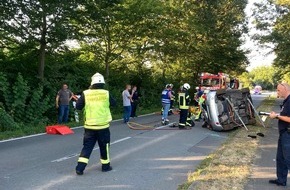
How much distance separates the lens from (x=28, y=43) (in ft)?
54.3

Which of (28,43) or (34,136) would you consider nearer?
(34,136)

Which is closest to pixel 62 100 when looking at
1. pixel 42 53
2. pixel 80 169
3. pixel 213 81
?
pixel 42 53

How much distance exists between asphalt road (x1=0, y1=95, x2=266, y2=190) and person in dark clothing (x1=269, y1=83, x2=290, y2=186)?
1.70 m

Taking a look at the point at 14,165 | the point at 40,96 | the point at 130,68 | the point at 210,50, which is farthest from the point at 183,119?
the point at 210,50

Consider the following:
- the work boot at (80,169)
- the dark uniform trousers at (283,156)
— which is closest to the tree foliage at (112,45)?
the work boot at (80,169)

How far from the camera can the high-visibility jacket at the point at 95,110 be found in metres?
7.25

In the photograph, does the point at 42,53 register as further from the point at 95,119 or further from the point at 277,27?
the point at 277,27

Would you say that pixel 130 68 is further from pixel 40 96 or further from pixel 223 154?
pixel 223 154

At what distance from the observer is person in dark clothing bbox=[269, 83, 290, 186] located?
628 cm

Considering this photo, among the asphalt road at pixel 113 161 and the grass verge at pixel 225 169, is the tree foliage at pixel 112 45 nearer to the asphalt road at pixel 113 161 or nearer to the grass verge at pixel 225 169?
the asphalt road at pixel 113 161

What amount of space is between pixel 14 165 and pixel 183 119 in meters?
8.47

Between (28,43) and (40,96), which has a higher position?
(28,43)

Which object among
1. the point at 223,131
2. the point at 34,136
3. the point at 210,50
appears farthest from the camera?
the point at 210,50

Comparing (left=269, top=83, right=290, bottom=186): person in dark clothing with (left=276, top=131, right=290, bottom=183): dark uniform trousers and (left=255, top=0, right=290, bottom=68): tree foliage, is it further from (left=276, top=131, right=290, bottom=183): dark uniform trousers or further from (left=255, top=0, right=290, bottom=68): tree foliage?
(left=255, top=0, right=290, bottom=68): tree foliage
